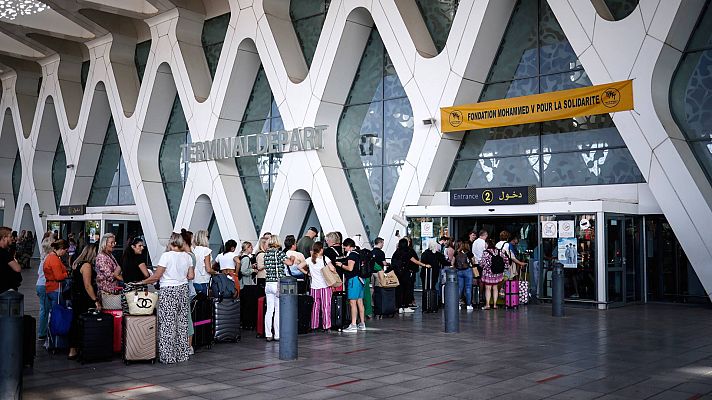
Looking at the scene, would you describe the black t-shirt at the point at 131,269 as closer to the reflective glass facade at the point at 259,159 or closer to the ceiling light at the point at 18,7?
the reflective glass facade at the point at 259,159

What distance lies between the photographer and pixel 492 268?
14.1 meters

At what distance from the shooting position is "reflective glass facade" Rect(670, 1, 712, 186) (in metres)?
14.9

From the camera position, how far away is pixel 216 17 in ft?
84.5

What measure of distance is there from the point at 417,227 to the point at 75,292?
411 inches

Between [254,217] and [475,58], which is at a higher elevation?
[475,58]

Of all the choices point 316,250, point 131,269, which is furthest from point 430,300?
point 131,269

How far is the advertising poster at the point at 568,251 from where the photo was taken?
14805 millimetres

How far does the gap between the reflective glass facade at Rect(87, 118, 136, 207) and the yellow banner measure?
1793 cm

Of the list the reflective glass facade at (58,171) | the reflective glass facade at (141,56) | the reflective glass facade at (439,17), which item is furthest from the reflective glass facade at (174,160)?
the reflective glass facade at (439,17)

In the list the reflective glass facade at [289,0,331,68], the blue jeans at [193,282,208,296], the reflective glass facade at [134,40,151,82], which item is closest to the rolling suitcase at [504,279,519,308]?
the blue jeans at [193,282,208,296]

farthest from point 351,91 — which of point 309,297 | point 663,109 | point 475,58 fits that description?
point 309,297

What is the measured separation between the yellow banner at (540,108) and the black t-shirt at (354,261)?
7.57 metres

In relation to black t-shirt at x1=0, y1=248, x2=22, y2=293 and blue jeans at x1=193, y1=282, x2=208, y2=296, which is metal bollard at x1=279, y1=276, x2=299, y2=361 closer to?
blue jeans at x1=193, y1=282, x2=208, y2=296

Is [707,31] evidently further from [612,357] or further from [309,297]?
[309,297]
